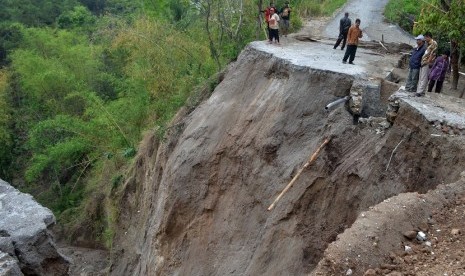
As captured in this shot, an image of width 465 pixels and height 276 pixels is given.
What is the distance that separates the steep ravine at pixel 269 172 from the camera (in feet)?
29.2

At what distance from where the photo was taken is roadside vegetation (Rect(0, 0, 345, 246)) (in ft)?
58.3

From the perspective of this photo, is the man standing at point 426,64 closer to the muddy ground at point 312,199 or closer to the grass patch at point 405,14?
the muddy ground at point 312,199

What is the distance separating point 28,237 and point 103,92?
16048 millimetres

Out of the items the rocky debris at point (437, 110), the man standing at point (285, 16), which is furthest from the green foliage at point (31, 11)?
the rocky debris at point (437, 110)

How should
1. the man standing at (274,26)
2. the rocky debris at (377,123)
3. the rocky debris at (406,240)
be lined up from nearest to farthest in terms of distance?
the rocky debris at (406,240) < the rocky debris at (377,123) < the man standing at (274,26)

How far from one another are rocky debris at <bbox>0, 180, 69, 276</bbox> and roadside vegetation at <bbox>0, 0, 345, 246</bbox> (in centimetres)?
403

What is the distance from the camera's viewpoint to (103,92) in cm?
2702

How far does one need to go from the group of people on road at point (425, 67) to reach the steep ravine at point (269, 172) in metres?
1.04

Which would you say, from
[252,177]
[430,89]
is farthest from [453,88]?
[252,177]

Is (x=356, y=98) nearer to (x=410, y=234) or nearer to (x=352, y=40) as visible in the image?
A: (x=352, y=40)

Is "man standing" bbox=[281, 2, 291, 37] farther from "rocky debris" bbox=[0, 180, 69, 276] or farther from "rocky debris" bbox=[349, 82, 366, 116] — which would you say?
"rocky debris" bbox=[0, 180, 69, 276]

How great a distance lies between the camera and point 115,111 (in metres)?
19.8

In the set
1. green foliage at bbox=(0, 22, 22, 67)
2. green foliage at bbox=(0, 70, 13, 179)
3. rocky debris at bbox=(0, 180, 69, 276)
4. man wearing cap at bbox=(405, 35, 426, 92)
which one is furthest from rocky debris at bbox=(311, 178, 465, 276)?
green foliage at bbox=(0, 22, 22, 67)

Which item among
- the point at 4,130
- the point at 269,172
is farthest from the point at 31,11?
the point at 269,172
